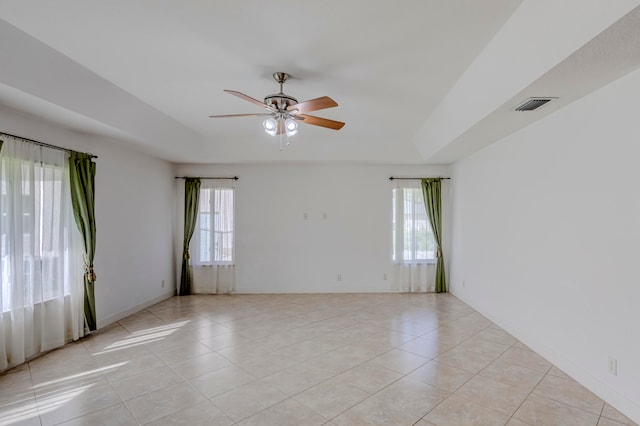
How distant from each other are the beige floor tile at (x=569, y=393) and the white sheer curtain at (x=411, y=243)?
3.35 meters

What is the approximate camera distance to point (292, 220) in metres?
6.40

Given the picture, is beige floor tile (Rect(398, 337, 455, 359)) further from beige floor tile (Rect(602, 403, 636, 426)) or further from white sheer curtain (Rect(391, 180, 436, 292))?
white sheer curtain (Rect(391, 180, 436, 292))

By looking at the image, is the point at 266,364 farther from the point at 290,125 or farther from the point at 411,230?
the point at 411,230

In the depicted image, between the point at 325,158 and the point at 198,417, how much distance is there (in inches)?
172

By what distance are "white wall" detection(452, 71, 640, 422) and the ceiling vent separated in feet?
1.00

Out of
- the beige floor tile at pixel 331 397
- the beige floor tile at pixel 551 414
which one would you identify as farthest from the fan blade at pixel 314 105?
the beige floor tile at pixel 551 414

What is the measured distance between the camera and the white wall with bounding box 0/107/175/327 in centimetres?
417

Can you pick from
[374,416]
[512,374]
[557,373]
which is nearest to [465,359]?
[512,374]

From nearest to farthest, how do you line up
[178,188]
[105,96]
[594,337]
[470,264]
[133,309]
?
[594,337] → [105,96] → [133,309] → [470,264] → [178,188]

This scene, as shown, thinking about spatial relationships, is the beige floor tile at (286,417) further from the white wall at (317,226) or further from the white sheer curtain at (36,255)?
the white wall at (317,226)

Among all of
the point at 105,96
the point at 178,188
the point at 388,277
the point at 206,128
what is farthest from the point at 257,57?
the point at 388,277

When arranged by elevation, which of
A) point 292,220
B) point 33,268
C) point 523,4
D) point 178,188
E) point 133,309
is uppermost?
point 523,4

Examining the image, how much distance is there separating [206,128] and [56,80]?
2.30 metres

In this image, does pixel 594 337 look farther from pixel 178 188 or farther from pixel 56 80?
pixel 178 188
